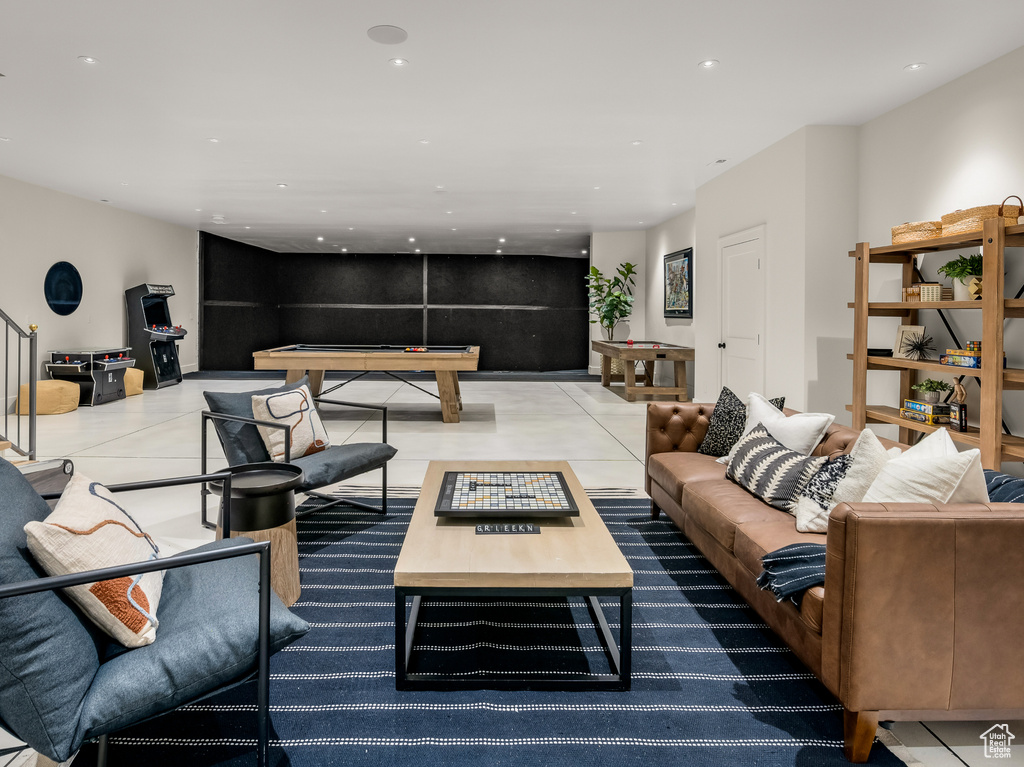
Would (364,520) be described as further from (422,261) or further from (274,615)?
(422,261)

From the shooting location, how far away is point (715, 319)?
7.20 metres

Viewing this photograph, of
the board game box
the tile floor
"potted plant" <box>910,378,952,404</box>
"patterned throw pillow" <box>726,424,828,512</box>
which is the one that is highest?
"potted plant" <box>910,378,952,404</box>

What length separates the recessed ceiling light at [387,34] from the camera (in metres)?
3.50

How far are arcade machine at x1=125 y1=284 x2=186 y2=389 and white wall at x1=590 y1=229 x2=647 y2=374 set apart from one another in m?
7.05

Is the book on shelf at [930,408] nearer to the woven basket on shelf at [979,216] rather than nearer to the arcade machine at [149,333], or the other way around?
the woven basket on shelf at [979,216]

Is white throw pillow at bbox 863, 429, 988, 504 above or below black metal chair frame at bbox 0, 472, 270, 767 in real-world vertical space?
above

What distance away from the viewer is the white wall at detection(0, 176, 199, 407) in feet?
24.6

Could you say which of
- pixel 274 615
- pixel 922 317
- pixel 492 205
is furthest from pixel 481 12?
pixel 492 205

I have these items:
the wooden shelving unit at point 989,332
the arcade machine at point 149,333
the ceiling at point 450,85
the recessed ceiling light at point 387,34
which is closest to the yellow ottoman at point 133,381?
the arcade machine at point 149,333

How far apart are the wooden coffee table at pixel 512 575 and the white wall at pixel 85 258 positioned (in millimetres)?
7676

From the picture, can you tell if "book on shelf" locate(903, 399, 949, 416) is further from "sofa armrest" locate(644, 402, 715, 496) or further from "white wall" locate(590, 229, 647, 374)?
"white wall" locate(590, 229, 647, 374)

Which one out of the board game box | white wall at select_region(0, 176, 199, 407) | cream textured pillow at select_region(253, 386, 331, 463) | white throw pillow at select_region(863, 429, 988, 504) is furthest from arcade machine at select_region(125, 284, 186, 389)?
white throw pillow at select_region(863, 429, 988, 504)

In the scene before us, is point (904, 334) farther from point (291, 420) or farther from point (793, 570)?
point (291, 420)

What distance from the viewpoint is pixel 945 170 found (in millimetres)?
4367
